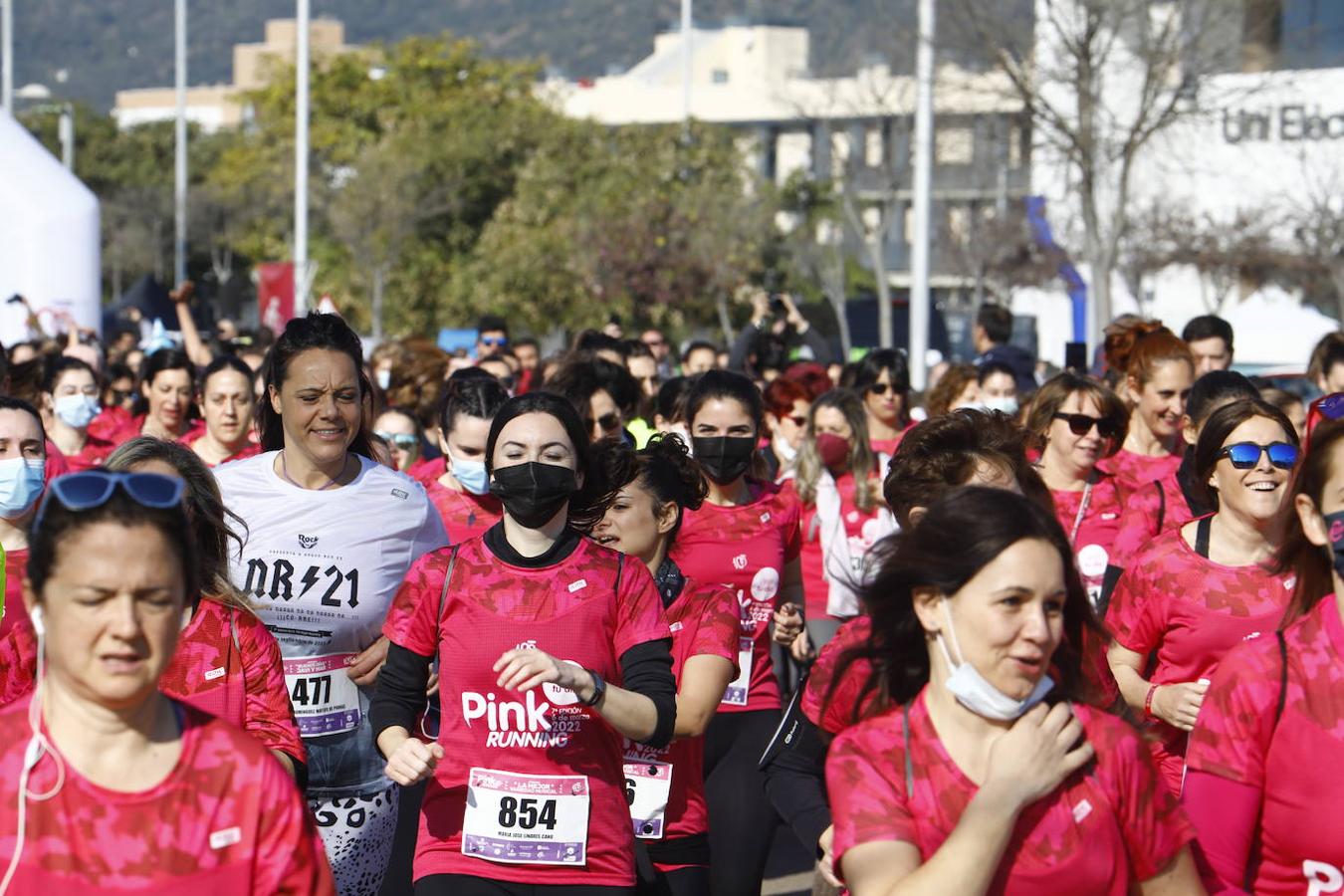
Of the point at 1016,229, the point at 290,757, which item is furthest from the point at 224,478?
the point at 1016,229

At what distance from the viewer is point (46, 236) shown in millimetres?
21844

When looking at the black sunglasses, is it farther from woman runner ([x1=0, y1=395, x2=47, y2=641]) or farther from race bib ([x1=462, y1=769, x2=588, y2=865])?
woman runner ([x1=0, y1=395, x2=47, y2=641])

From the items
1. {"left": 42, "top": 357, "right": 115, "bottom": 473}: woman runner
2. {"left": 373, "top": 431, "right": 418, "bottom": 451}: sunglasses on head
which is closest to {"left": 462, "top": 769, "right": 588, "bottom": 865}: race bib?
{"left": 373, "top": 431, "right": 418, "bottom": 451}: sunglasses on head

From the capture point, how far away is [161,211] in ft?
231

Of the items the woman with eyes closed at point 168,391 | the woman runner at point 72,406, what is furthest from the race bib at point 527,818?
the woman runner at point 72,406

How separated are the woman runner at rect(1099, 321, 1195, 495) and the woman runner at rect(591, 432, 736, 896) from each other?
2.58 m

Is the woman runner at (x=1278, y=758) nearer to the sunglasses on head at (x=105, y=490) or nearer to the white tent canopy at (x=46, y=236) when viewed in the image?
the sunglasses on head at (x=105, y=490)

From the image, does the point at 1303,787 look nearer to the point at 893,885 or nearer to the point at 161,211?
the point at 893,885

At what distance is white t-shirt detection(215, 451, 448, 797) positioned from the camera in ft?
18.5

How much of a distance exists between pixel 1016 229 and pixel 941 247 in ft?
12.9

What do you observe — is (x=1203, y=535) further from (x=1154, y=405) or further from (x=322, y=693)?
(x=1154, y=405)

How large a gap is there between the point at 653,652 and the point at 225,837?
1.80 meters

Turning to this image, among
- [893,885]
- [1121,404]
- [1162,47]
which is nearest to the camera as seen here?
[893,885]

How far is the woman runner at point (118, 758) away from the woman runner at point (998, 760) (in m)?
0.95
